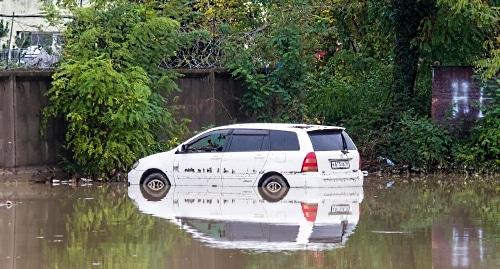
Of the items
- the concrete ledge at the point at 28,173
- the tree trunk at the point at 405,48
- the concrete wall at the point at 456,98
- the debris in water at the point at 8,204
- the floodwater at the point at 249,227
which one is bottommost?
the floodwater at the point at 249,227

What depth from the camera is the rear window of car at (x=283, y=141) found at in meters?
21.7

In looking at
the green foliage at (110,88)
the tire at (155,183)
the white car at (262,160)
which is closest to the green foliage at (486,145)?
the white car at (262,160)

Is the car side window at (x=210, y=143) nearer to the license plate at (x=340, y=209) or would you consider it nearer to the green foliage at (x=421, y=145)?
the license plate at (x=340, y=209)

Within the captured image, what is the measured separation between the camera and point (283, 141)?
21875 millimetres

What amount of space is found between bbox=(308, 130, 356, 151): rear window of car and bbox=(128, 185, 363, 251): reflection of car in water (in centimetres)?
87

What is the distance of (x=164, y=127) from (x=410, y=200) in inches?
313

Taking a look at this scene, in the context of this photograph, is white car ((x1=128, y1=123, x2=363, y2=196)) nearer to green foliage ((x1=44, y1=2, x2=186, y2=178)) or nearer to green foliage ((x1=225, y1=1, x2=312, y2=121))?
green foliage ((x1=44, y1=2, x2=186, y2=178))

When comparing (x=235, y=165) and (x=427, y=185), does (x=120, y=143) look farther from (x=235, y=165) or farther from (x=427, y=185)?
(x=427, y=185)

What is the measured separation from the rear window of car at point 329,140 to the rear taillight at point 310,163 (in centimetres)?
23

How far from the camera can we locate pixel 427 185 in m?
24.0

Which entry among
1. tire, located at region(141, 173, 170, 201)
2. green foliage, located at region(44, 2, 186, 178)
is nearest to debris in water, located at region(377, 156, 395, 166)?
green foliage, located at region(44, 2, 186, 178)

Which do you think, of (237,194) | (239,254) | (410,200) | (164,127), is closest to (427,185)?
(410,200)

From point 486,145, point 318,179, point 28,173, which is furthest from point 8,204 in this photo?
point 486,145

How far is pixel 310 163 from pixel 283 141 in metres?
0.83
